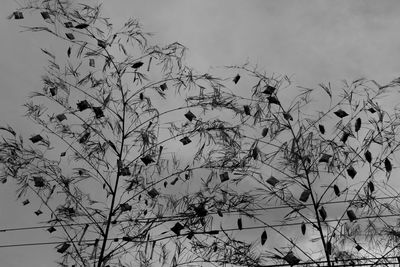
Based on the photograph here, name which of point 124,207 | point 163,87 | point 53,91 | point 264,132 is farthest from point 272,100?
point 53,91

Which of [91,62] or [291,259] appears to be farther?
[91,62]

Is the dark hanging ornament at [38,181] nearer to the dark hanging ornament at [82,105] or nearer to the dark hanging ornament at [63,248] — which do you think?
the dark hanging ornament at [63,248]

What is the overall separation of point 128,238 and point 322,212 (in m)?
1.68

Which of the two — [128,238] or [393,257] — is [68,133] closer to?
[128,238]

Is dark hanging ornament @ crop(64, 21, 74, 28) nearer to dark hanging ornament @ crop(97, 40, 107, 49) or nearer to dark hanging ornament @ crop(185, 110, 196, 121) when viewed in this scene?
dark hanging ornament @ crop(97, 40, 107, 49)

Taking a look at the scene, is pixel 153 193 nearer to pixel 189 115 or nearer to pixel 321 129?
pixel 189 115

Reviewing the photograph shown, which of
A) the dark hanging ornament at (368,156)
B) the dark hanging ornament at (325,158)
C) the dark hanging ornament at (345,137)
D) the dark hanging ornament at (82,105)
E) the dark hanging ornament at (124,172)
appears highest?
the dark hanging ornament at (82,105)

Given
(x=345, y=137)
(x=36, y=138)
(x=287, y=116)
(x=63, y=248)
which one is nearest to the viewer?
(x=345, y=137)

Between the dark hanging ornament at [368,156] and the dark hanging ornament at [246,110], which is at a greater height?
the dark hanging ornament at [246,110]

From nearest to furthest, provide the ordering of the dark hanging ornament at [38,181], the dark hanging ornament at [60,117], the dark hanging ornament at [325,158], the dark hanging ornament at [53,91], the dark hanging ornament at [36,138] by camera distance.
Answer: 1. the dark hanging ornament at [325,158]
2. the dark hanging ornament at [38,181]
3. the dark hanging ornament at [36,138]
4. the dark hanging ornament at [60,117]
5. the dark hanging ornament at [53,91]

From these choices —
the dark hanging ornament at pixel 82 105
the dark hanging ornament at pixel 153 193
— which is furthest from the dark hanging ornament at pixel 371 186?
the dark hanging ornament at pixel 82 105

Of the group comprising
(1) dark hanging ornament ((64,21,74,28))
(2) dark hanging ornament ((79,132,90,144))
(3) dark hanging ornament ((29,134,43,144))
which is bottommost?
(3) dark hanging ornament ((29,134,43,144))

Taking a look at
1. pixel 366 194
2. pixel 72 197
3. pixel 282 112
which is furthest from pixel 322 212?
pixel 72 197

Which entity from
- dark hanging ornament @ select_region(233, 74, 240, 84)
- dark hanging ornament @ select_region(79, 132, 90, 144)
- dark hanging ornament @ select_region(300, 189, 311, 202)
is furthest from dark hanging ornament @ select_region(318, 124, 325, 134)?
dark hanging ornament @ select_region(79, 132, 90, 144)
